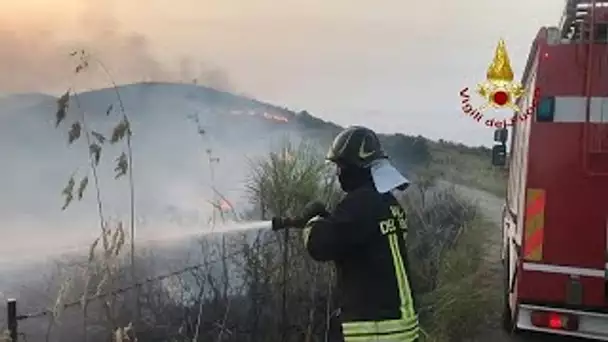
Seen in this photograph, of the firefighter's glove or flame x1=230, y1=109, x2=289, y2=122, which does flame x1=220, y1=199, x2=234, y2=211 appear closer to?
flame x1=230, y1=109, x2=289, y2=122

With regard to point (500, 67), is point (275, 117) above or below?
below

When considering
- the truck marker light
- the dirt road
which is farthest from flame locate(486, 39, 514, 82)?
the truck marker light

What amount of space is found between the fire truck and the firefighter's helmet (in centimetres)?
257

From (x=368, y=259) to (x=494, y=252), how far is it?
5.97 meters

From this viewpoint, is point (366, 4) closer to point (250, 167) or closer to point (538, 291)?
point (250, 167)

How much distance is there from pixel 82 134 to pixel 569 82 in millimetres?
3134

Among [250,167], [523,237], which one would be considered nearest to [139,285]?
[250,167]

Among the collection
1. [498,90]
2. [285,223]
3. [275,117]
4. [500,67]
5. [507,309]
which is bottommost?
[507,309]

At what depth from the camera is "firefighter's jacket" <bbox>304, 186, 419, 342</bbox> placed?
3.21 m

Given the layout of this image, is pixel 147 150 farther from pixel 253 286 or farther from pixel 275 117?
pixel 275 117

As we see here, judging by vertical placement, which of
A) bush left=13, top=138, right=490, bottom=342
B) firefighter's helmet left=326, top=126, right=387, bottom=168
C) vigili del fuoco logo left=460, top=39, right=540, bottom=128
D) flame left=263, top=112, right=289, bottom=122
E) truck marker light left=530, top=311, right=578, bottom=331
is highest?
vigili del fuoco logo left=460, top=39, right=540, bottom=128

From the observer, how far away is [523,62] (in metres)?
7.65

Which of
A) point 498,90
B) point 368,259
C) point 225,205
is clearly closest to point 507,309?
point 498,90

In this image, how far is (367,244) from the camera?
3.23 meters
